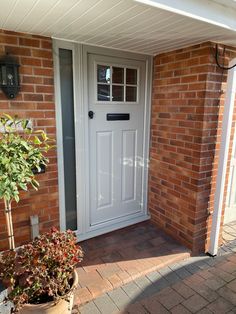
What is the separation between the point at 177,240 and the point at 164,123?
4.39 feet

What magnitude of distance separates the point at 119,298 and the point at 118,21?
2.14 m

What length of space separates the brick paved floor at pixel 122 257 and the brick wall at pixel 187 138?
0.20 metres

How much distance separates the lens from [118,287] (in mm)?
2084

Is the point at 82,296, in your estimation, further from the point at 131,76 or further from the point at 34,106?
the point at 131,76

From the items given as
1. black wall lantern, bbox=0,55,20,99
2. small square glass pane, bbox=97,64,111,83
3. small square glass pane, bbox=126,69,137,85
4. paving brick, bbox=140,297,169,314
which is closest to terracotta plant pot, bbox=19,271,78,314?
paving brick, bbox=140,297,169,314

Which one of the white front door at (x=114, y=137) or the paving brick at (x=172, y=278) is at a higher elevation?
the white front door at (x=114, y=137)

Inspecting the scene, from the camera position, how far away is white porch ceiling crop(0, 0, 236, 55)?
148 cm

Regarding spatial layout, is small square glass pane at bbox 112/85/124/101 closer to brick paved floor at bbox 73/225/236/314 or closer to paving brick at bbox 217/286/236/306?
brick paved floor at bbox 73/225/236/314

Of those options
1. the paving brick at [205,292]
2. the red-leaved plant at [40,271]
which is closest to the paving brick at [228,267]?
the paving brick at [205,292]

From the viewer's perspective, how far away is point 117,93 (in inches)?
106

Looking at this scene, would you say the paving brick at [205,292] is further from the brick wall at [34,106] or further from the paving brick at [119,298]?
the brick wall at [34,106]

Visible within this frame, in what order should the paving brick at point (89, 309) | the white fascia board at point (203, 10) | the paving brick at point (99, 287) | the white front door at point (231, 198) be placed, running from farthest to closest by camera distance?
the white front door at point (231, 198), the paving brick at point (99, 287), the paving brick at point (89, 309), the white fascia board at point (203, 10)

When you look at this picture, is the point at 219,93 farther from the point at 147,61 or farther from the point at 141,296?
the point at 141,296

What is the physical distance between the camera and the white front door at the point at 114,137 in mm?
2576
